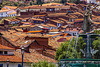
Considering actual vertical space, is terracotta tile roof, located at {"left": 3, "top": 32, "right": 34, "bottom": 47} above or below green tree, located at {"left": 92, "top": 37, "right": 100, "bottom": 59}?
below

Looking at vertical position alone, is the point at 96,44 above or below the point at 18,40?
above

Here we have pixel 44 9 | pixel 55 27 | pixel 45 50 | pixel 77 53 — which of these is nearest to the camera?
pixel 77 53

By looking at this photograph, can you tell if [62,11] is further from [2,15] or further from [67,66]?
[67,66]

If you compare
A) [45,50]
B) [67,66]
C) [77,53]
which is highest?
[67,66]

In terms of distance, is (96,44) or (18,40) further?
(18,40)

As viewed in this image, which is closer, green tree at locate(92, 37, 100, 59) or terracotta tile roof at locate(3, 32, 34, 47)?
green tree at locate(92, 37, 100, 59)

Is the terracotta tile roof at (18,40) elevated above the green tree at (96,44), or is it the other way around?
the green tree at (96,44)

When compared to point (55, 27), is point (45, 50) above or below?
above

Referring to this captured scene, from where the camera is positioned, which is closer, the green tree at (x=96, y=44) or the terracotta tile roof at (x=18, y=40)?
the green tree at (x=96, y=44)

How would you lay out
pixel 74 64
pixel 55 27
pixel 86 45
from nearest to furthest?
pixel 74 64 < pixel 86 45 < pixel 55 27

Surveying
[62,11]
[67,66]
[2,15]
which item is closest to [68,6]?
[62,11]

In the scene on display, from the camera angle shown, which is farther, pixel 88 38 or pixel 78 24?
pixel 78 24
